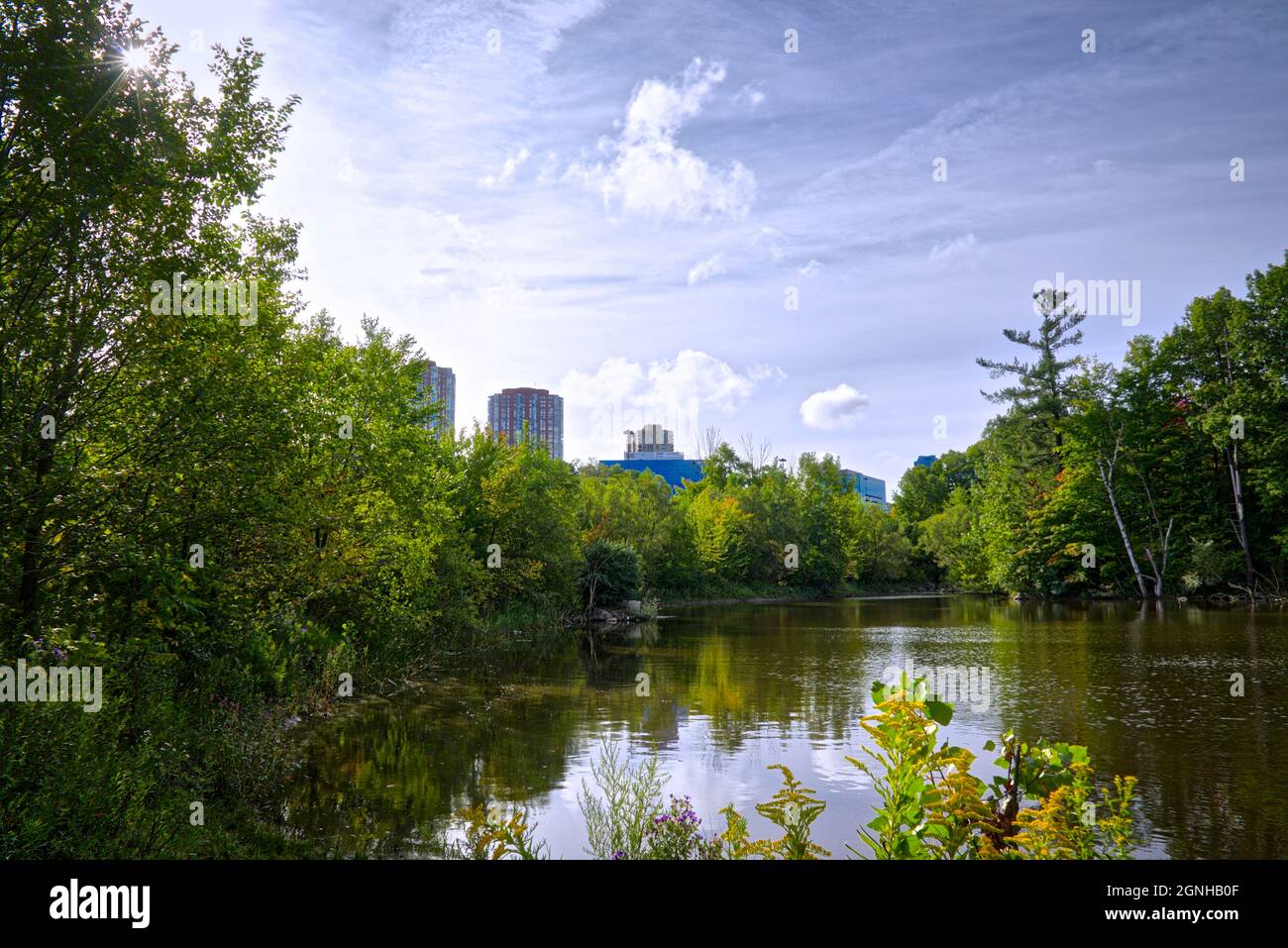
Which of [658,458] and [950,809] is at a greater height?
[658,458]

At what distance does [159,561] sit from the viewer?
7719 mm

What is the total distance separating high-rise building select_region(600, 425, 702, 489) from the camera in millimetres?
Result: 131050

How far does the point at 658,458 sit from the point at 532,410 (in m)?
43.9

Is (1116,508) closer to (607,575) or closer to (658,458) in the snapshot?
(607,575)

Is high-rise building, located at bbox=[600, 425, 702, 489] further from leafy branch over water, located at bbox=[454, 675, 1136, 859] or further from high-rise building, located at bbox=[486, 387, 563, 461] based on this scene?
leafy branch over water, located at bbox=[454, 675, 1136, 859]

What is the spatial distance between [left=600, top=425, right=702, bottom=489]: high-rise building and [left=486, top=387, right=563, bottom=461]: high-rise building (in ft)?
59.0

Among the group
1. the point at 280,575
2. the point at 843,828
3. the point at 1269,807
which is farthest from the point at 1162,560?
the point at 280,575

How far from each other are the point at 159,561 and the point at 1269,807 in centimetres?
1347

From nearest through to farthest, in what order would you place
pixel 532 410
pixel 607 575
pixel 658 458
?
1. pixel 607 575
2. pixel 658 458
3. pixel 532 410

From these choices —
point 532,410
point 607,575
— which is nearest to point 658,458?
point 532,410

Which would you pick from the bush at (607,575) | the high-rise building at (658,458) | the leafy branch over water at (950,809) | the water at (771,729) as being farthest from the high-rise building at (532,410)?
the leafy branch over water at (950,809)

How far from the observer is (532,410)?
177m
